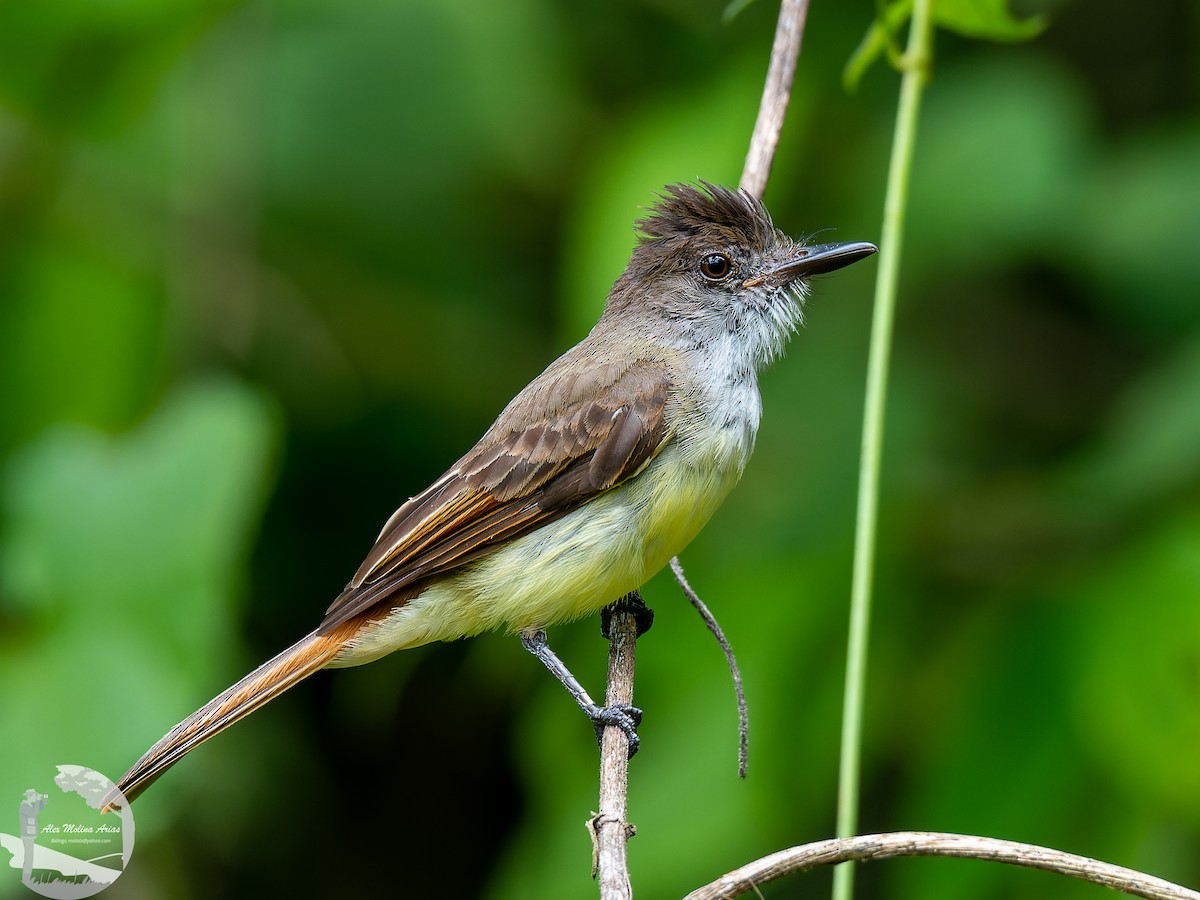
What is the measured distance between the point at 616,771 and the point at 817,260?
157cm

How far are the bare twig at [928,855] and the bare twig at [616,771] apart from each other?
24cm

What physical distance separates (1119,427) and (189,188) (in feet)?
9.24

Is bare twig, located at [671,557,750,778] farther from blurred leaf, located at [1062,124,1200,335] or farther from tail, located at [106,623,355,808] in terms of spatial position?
blurred leaf, located at [1062,124,1200,335]

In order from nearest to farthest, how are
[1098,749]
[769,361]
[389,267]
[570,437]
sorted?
[1098,749], [570,437], [769,361], [389,267]

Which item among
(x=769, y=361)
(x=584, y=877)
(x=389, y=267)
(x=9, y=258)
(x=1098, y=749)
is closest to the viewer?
(x=1098, y=749)

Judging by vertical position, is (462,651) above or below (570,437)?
below

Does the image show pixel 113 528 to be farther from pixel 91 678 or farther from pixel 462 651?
pixel 462 651

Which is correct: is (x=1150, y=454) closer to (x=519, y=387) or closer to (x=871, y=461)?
(x=871, y=461)

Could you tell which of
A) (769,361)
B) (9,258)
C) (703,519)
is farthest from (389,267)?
(703,519)

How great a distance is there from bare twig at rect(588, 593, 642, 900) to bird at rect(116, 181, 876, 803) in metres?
0.12

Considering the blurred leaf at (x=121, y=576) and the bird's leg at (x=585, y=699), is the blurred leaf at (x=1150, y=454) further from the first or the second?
the blurred leaf at (x=121, y=576)

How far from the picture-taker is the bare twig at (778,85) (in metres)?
3.12

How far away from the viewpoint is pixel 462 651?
4.38 meters

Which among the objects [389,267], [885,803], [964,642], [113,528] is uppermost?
[389,267]
